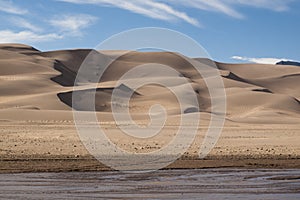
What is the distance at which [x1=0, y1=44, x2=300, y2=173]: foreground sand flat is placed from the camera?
2866 centimetres

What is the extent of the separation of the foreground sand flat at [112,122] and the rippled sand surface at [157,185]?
8.22ft

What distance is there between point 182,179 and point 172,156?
953 cm

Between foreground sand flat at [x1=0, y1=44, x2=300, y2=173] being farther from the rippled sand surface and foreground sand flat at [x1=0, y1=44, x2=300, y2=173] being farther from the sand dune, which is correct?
the rippled sand surface

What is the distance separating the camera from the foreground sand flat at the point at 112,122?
28.7 metres

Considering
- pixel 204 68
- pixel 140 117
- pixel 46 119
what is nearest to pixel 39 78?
pixel 140 117

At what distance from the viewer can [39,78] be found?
127 m

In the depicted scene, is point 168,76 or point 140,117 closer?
A: point 140,117

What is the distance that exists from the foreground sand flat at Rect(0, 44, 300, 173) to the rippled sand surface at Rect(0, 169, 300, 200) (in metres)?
2.51

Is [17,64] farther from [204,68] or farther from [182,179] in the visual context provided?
[182,179]

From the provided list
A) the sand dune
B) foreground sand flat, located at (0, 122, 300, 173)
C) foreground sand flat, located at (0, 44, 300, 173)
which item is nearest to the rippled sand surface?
foreground sand flat, located at (0, 122, 300, 173)

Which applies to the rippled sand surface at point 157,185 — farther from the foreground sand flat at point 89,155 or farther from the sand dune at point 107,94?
the sand dune at point 107,94

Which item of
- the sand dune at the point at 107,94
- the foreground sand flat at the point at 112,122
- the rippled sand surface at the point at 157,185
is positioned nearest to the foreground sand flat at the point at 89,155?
the foreground sand flat at the point at 112,122

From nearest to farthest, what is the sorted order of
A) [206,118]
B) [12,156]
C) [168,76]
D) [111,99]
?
[12,156], [206,118], [111,99], [168,76]

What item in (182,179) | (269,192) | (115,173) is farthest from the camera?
(115,173)
